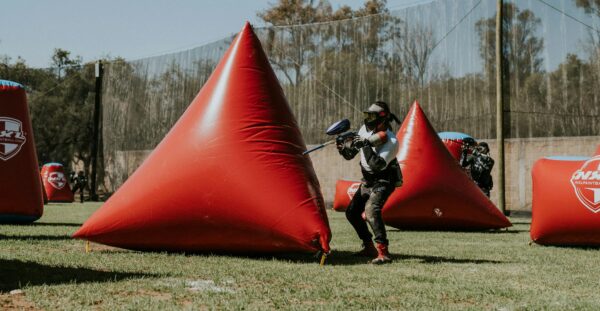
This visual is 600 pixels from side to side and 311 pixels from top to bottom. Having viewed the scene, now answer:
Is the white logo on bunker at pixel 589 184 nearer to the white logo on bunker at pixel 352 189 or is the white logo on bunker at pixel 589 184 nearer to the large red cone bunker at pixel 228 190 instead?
the large red cone bunker at pixel 228 190

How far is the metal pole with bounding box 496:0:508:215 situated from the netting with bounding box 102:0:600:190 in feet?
1.05

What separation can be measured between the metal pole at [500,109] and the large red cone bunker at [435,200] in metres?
4.63

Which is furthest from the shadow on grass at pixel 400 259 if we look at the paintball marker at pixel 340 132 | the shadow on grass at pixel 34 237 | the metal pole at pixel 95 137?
the metal pole at pixel 95 137

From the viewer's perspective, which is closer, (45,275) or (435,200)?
(45,275)

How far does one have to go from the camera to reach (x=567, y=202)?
22.7 feet

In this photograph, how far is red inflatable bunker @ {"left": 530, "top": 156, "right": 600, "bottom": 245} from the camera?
677cm

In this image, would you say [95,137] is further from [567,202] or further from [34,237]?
[567,202]

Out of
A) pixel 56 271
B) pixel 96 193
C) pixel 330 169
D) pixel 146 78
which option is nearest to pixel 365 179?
pixel 56 271

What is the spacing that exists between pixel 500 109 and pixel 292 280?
1072 centimetres

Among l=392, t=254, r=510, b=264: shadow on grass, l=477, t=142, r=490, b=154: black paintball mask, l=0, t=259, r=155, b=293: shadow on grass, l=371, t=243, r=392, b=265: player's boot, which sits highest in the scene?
l=477, t=142, r=490, b=154: black paintball mask

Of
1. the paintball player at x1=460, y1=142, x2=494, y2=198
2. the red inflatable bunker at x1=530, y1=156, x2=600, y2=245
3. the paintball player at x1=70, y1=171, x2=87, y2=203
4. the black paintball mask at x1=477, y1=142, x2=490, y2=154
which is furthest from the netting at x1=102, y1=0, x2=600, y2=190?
the red inflatable bunker at x1=530, y1=156, x2=600, y2=245

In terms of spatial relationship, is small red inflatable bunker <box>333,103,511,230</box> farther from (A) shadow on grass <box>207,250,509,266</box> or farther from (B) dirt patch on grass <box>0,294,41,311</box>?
(B) dirt patch on grass <box>0,294,41,311</box>

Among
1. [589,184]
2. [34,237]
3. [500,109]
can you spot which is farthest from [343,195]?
[34,237]

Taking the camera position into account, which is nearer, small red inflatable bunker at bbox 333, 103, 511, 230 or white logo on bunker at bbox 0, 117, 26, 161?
white logo on bunker at bbox 0, 117, 26, 161
